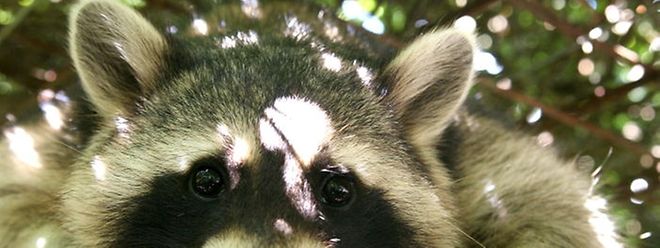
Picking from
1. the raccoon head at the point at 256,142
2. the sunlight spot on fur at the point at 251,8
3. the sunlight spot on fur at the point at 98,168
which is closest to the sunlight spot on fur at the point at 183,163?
the raccoon head at the point at 256,142

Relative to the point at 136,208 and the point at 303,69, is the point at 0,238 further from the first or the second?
the point at 303,69

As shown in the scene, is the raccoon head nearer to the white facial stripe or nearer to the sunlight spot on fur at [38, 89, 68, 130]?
the white facial stripe

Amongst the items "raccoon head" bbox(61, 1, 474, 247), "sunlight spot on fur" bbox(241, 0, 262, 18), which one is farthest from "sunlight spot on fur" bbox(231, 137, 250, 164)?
"sunlight spot on fur" bbox(241, 0, 262, 18)

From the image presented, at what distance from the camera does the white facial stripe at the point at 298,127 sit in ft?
11.8

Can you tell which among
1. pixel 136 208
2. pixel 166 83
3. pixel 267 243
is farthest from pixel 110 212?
pixel 267 243

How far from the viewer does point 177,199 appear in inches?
142

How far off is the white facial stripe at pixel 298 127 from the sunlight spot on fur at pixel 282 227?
30 centimetres

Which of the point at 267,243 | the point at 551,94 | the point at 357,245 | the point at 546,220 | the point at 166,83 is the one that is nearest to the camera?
the point at 267,243

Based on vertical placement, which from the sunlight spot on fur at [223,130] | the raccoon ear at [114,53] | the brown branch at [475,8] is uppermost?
the brown branch at [475,8]

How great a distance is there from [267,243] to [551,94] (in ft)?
11.9

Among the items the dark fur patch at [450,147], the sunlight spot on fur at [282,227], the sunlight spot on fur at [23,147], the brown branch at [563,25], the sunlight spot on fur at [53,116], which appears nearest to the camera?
the sunlight spot on fur at [282,227]

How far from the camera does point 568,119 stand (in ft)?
18.4

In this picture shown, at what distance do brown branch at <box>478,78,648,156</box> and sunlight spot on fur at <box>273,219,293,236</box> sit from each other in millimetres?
2448

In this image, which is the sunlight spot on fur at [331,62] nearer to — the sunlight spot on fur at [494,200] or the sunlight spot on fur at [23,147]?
the sunlight spot on fur at [494,200]
